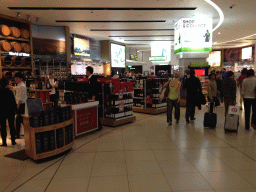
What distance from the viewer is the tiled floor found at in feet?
9.39

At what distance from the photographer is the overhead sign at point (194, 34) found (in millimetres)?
9570

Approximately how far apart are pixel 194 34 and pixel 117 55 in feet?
29.0

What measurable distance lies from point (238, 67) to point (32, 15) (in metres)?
23.1

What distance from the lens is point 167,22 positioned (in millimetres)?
10805

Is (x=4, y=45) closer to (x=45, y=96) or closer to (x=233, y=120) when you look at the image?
(x=45, y=96)

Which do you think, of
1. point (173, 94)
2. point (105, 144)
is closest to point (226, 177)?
point (105, 144)

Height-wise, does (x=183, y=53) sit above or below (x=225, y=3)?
below

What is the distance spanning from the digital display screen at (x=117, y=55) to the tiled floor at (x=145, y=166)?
1234cm

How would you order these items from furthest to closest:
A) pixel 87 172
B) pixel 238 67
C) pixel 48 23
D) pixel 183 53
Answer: pixel 238 67 < pixel 48 23 < pixel 183 53 < pixel 87 172

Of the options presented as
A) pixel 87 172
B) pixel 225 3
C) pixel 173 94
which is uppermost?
pixel 225 3

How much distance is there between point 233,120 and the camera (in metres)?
5.22

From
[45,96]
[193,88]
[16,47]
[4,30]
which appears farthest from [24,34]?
[193,88]

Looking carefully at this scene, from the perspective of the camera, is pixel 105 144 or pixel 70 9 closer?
pixel 105 144

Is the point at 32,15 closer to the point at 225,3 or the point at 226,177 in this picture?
the point at 225,3
